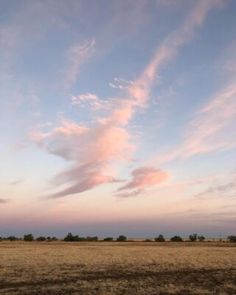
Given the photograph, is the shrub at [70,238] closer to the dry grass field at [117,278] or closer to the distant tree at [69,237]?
the distant tree at [69,237]

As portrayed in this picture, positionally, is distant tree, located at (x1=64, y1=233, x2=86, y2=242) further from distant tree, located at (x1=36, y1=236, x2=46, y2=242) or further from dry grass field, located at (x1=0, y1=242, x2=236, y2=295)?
dry grass field, located at (x1=0, y1=242, x2=236, y2=295)

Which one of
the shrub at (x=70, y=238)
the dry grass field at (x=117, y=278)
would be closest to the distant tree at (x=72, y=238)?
the shrub at (x=70, y=238)

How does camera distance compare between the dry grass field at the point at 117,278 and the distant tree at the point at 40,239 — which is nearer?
the dry grass field at the point at 117,278

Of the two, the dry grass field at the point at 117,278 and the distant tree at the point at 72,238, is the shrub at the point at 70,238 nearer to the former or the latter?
the distant tree at the point at 72,238

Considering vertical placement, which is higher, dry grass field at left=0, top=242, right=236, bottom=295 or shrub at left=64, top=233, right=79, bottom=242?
shrub at left=64, top=233, right=79, bottom=242

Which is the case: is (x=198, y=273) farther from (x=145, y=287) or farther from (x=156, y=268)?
(x=145, y=287)

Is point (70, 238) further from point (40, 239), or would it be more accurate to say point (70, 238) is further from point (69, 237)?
point (40, 239)

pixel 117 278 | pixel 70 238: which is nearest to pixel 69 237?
pixel 70 238

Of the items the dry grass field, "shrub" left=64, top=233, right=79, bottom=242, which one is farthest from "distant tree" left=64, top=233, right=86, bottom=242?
the dry grass field

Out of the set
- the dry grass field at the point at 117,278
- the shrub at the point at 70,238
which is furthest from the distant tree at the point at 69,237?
the dry grass field at the point at 117,278

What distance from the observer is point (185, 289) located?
82.3 ft

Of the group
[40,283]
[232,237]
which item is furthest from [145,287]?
[232,237]

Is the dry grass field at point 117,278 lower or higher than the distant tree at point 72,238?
lower

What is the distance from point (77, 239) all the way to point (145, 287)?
348 ft
